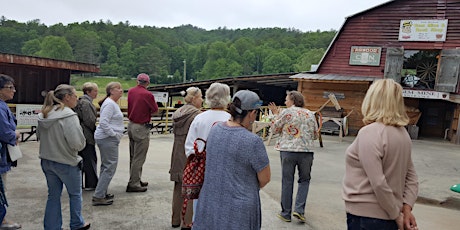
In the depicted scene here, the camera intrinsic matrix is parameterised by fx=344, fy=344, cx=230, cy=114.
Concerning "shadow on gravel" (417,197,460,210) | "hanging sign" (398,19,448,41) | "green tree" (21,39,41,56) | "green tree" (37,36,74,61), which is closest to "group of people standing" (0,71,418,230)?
"shadow on gravel" (417,197,460,210)

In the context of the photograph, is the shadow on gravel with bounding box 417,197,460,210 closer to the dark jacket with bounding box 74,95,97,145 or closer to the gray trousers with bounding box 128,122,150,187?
the gray trousers with bounding box 128,122,150,187

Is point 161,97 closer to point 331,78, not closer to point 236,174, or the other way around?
point 331,78

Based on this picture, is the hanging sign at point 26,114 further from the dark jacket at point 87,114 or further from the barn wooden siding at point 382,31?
the barn wooden siding at point 382,31

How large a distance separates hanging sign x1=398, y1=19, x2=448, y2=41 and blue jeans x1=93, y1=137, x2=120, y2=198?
584 inches

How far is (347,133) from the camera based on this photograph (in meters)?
Result: 15.7

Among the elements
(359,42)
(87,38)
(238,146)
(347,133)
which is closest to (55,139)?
(238,146)

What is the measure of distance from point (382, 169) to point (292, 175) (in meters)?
2.26

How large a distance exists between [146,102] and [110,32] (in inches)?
3848

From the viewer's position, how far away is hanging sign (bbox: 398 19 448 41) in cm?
1473

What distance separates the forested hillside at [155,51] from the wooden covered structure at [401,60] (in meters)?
54.5

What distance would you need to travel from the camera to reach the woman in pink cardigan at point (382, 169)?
2045 mm

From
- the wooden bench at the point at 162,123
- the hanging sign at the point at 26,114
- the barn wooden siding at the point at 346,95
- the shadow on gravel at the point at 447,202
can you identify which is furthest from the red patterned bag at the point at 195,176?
the barn wooden siding at the point at 346,95

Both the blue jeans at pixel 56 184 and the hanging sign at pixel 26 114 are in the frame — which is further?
the hanging sign at pixel 26 114

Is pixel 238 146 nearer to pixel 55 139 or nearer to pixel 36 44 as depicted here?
pixel 55 139
